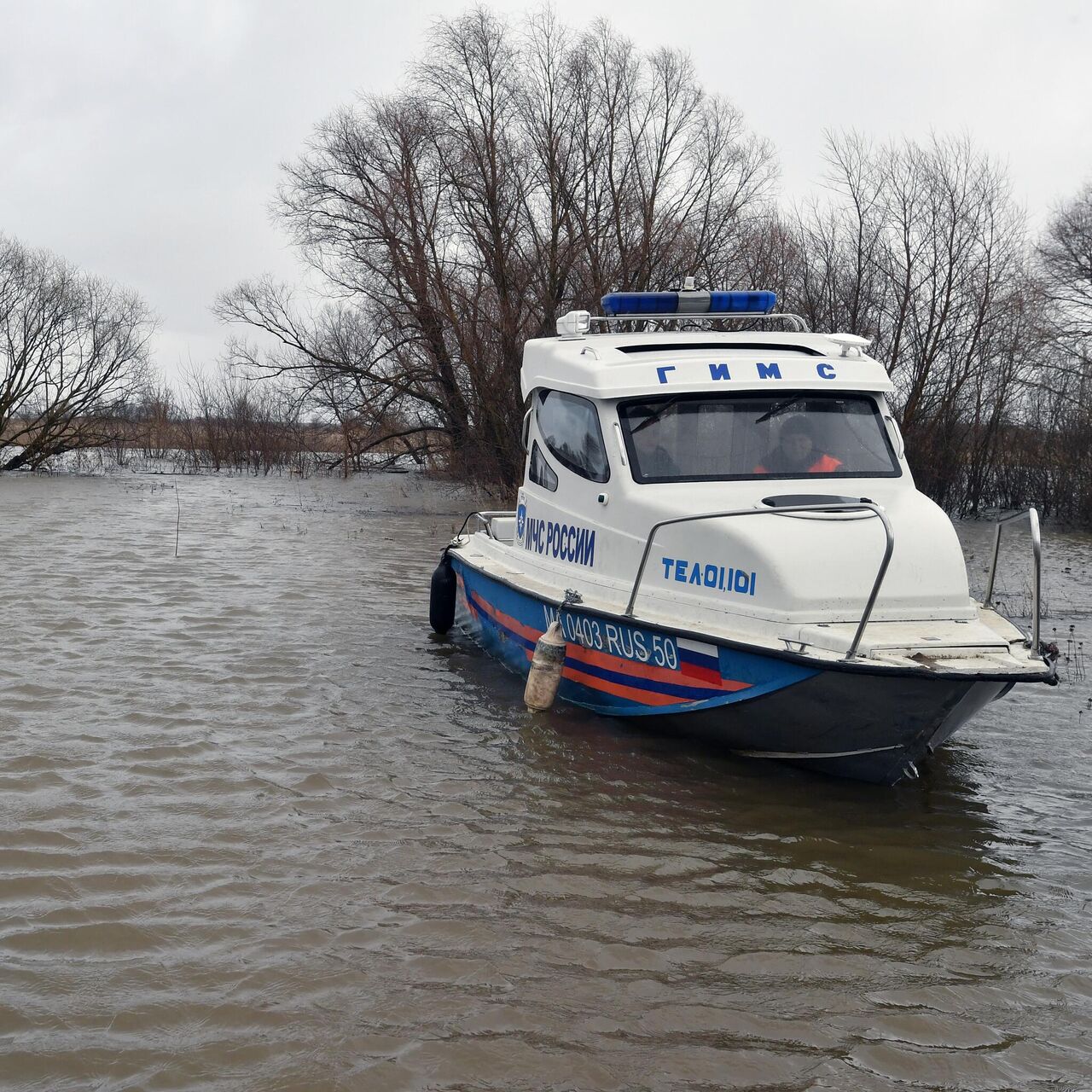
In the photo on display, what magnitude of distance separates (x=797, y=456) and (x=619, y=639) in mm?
1668

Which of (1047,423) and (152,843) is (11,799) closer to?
(152,843)

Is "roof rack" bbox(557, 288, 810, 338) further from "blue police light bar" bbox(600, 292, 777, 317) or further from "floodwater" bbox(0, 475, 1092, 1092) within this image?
"floodwater" bbox(0, 475, 1092, 1092)

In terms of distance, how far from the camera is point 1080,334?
29391mm

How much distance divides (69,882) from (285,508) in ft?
63.4

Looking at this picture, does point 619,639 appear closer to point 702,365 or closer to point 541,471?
point 702,365

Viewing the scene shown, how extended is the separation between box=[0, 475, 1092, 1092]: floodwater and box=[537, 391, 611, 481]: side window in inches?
66.5

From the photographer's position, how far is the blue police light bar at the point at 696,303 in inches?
Answer: 361

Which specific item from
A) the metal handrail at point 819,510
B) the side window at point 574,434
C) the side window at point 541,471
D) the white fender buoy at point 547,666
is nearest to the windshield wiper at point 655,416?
the side window at point 574,434

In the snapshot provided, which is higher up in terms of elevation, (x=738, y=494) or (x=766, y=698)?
(x=738, y=494)

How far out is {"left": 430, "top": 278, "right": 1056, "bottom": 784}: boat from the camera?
19.0ft

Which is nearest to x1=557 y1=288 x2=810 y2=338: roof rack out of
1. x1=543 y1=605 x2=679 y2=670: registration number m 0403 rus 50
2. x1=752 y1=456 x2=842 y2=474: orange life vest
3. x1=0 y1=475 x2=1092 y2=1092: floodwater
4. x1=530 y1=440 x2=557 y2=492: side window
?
x1=530 y1=440 x2=557 y2=492: side window

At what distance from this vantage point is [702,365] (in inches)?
289

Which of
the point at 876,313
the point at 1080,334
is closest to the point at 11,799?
the point at 876,313

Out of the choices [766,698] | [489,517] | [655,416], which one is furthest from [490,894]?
[489,517]
